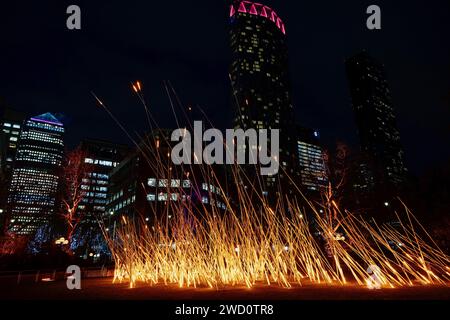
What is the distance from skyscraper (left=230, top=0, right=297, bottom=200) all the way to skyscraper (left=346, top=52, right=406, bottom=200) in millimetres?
30526

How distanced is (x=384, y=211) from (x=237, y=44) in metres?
131

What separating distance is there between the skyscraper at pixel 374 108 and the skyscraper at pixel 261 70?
30.5m

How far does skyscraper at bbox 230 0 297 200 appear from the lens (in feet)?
406

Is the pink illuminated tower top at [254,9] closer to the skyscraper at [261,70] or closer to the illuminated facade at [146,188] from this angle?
the skyscraper at [261,70]

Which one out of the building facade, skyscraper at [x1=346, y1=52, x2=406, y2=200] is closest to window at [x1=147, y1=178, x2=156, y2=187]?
the building facade

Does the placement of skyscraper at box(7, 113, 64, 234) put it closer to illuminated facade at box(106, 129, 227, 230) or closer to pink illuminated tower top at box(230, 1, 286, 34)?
illuminated facade at box(106, 129, 227, 230)

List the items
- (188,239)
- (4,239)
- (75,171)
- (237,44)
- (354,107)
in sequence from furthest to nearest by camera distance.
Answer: (237,44) → (354,107) → (75,171) → (4,239) → (188,239)

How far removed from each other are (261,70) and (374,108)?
52.2 m

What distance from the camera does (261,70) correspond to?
433 feet

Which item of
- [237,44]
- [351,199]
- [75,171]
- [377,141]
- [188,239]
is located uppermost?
[237,44]

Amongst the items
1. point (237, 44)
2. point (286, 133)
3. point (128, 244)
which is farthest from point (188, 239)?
point (237, 44)
